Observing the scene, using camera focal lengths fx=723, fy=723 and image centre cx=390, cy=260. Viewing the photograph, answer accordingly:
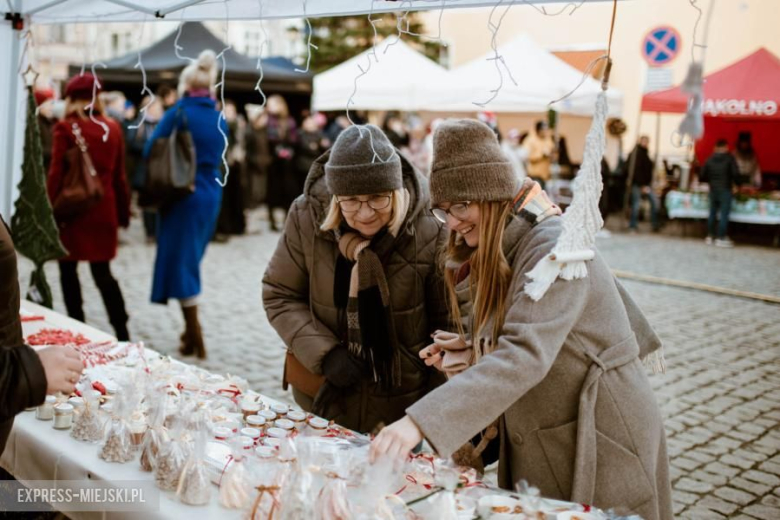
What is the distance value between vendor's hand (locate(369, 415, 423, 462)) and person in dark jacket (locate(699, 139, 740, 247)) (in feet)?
41.7

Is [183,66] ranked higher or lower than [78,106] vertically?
higher

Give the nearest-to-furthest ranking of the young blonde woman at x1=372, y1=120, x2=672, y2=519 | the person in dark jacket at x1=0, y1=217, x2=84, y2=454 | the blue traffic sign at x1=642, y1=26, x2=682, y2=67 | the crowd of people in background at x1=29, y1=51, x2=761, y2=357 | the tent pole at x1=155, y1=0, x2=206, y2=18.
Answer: the person in dark jacket at x1=0, y1=217, x2=84, y2=454, the young blonde woman at x1=372, y1=120, x2=672, y2=519, the tent pole at x1=155, y1=0, x2=206, y2=18, the crowd of people in background at x1=29, y1=51, x2=761, y2=357, the blue traffic sign at x1=642, y1=26, x2=682, y2=67

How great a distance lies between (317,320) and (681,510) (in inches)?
82.1

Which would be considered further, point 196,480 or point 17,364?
point 196,480

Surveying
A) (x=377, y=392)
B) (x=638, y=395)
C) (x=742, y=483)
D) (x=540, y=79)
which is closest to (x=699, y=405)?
(x=742, y=483)

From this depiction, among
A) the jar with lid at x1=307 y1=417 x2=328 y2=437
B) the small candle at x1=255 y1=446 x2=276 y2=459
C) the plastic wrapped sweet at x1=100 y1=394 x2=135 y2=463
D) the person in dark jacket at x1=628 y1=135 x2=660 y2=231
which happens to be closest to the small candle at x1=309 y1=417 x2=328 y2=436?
the jar with lid at x1=307 y1=417 x2=328 y2=437

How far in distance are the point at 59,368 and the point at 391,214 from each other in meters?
1.30

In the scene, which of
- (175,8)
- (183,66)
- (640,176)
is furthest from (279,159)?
(175,8)

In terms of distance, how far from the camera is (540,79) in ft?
36.9

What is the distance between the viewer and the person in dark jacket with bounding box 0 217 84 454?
1730mm

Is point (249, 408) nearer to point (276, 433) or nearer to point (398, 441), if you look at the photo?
point (276, 433)

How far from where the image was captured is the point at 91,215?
5215 millimetres

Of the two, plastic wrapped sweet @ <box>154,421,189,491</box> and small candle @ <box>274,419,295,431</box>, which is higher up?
plastic wrapped sweet @ <box>154,421,189,491</box>

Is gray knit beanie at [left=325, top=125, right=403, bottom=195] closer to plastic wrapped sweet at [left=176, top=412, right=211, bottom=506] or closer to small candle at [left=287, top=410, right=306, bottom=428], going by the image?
small candle at [left=287, top=410, right=306, bottom=428]
